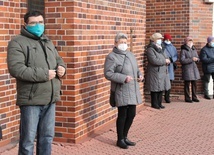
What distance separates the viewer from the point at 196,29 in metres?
11.1

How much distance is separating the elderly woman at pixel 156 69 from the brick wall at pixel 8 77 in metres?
3.70

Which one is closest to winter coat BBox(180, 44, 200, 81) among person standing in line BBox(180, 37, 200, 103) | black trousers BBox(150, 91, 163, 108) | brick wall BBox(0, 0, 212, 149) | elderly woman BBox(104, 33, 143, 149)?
person standing in line BBox(180, 37, 200, 103)

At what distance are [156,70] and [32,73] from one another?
5249mm

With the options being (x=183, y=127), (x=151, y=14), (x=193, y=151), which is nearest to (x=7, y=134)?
(x=193, y=151)

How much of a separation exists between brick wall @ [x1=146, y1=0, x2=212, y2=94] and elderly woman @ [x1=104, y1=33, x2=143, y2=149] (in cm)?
534

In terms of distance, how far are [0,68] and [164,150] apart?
2.64 meters

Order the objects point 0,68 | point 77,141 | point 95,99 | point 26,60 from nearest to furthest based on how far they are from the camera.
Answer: point 26,60, point 0,68, point 77,141, point 95,99

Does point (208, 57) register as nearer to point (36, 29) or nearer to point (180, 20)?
point (180, 20)

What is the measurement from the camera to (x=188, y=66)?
10047 mm

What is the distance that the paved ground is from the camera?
578cm

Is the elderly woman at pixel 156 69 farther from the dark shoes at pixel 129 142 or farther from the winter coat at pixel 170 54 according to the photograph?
the dark shoes at pixel 129 142

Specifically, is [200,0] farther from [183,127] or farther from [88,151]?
[88,151]

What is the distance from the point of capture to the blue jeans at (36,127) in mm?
4281

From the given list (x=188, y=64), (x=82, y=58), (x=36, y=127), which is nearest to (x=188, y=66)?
(x=188, y=64)
